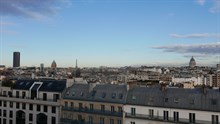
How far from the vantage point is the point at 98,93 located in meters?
60.2

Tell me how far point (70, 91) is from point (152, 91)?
16955mm

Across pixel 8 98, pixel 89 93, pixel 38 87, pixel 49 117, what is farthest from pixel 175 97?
pixel 8 98

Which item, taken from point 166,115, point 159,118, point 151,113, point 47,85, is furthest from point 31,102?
point 166,115

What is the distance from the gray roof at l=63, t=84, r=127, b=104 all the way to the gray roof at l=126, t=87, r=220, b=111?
1.73m

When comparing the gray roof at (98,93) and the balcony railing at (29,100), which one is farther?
the balcony railing at (29,100)

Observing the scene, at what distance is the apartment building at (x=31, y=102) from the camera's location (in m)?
65.2

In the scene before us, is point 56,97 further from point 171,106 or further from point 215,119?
point 215,119

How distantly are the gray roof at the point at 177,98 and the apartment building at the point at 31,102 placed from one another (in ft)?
54.8

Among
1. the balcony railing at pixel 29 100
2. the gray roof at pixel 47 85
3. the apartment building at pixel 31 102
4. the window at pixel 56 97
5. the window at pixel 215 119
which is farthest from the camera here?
the gray roof at pixel 47 85

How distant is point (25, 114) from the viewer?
69.1 m

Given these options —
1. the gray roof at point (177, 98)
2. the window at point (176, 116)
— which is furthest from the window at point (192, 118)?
the window at point (176, 116)

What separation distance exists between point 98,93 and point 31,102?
1578cm

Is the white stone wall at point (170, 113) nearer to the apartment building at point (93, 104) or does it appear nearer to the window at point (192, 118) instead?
the window at point (192, 118)

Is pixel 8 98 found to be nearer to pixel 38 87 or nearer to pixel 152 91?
pixel 38 87
